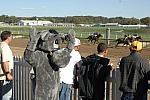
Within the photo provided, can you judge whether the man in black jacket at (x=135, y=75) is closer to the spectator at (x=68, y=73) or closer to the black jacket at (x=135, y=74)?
the black jacket at (x=135, y=74)

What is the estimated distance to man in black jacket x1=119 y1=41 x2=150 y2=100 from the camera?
18.8 feet

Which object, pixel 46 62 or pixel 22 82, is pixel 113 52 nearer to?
pixel 22 82

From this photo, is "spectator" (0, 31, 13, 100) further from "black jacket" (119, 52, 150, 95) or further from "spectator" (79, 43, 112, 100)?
"black jacket" (119, 52, 150, 95)

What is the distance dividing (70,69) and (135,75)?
1.51 meters

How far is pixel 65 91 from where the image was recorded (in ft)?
23.1

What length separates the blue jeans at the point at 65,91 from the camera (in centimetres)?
698

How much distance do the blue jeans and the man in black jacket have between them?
1394 millimetres

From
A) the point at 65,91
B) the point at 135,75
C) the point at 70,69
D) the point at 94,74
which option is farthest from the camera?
the point at 65,91

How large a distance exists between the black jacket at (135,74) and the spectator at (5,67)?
2346 mm

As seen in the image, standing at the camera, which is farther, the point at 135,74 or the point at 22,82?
the point at 22,82

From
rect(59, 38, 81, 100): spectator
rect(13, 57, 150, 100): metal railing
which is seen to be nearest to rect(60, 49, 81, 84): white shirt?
rect(59, 38, 81, 100): spectator

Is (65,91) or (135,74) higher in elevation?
(135,74)

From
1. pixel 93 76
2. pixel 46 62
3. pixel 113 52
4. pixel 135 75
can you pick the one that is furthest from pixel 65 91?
pixel 113 52

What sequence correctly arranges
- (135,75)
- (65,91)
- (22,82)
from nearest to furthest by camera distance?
(135,75)
(65,91)
(22,82)
